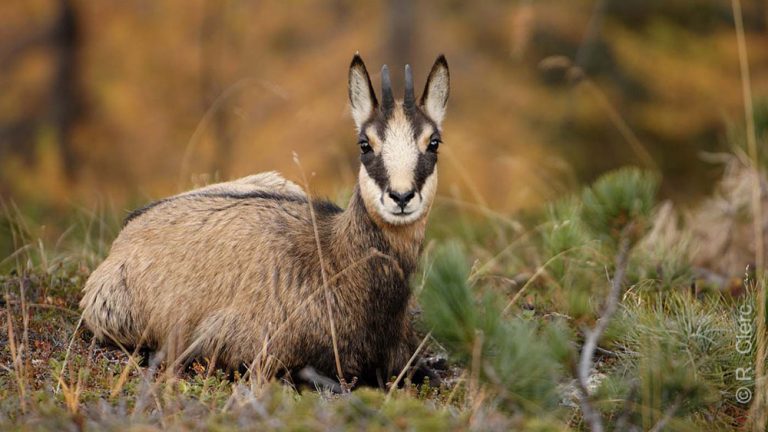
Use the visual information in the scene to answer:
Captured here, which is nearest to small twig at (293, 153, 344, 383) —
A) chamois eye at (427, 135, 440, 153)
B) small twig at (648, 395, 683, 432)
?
chamois eye at (427, 135, 440, 153)

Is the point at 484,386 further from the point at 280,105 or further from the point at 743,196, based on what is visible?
the point at 280,105

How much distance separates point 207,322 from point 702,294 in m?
3.39

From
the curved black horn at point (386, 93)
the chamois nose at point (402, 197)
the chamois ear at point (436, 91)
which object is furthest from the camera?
the chamois ear at point (436, 91)

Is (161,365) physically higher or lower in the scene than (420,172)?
lower

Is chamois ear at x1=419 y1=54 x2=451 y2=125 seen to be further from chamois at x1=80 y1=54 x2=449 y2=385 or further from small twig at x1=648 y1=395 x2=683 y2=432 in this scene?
small twig at x1=648 y1=395 x2=683 y2=432

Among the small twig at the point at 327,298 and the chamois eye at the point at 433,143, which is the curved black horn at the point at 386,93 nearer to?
the chamois eye at the point at 433,143

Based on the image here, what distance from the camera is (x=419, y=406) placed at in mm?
3924

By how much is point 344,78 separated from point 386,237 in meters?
10.3

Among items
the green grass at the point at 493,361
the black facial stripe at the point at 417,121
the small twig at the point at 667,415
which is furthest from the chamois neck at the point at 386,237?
the small twig at the point at 667,415

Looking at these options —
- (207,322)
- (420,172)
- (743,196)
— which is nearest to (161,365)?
(207,322)

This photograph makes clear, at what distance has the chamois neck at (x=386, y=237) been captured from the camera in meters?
5.58

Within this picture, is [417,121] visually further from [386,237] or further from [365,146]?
[386,237]

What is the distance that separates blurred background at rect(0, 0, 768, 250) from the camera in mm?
15797

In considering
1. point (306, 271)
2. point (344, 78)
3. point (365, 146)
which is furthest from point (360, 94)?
point (344, 78)
